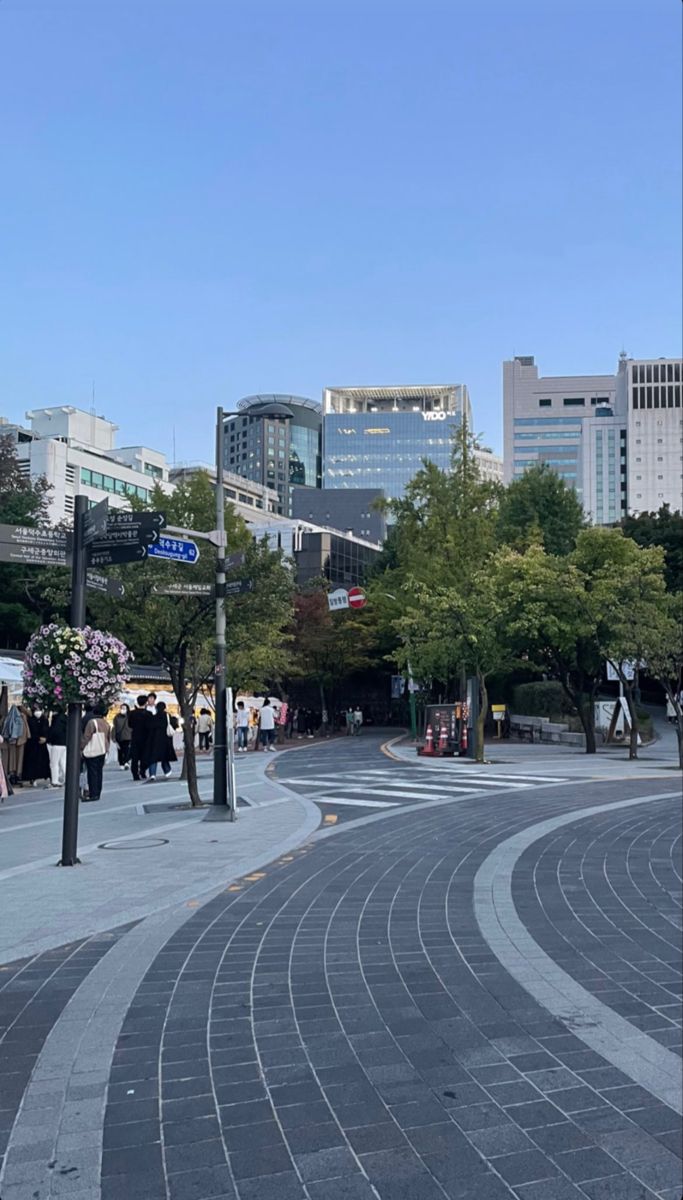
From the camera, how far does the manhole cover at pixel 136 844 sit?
11297 millimetres

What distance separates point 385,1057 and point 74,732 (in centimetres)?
641

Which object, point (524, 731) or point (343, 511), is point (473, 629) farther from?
point (343, 511)

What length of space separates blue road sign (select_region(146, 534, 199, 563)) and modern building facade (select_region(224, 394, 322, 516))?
168 metres

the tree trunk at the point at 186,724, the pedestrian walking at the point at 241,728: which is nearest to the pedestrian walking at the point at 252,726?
the pedestrian walking at the point at 241,728

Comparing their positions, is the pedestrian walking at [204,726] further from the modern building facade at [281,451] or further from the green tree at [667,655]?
the modern building facade at [281,451]

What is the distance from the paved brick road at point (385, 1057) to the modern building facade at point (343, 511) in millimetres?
98801

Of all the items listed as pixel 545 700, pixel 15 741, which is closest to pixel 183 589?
pixel 15 741

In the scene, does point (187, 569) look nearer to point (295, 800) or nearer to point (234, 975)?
point (295, 800)

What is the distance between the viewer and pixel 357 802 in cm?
1645

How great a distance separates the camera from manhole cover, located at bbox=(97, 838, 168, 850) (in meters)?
11.3

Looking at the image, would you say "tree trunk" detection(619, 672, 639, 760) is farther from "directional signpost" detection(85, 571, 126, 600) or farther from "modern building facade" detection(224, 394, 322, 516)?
"modern building facade" detection(224, 394, 322, 516)

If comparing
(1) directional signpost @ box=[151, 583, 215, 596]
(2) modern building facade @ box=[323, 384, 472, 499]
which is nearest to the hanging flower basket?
(1) directional signpost @ box=[151, 583, 215, 596]

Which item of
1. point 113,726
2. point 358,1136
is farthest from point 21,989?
point 113,726

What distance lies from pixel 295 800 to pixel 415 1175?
43.8 feet
